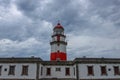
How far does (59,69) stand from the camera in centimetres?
3744

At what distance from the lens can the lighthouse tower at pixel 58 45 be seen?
42375 millimetres

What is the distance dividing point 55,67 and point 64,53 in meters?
6.53

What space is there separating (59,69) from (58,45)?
23.6 feet

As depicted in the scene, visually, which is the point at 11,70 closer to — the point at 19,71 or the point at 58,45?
the point at 19,71

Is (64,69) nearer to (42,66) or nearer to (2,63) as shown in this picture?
(42,66)

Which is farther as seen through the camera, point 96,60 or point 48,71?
point 48,71

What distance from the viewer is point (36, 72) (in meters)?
35.1

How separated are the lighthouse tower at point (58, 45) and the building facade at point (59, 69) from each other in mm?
4807

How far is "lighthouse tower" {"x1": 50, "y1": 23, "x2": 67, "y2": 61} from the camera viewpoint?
4238cm

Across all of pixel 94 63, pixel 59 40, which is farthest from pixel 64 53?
pixel 94 63

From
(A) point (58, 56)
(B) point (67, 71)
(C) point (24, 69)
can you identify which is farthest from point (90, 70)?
(C) point (24, 69)

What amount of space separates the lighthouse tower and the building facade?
15.8ft

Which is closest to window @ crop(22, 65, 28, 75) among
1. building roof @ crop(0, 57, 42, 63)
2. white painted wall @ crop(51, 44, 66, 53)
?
building roof @ crop(0, 57, 42, 63)

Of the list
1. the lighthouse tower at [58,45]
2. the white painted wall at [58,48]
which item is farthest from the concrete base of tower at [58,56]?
the white painted wall at [58,48]
